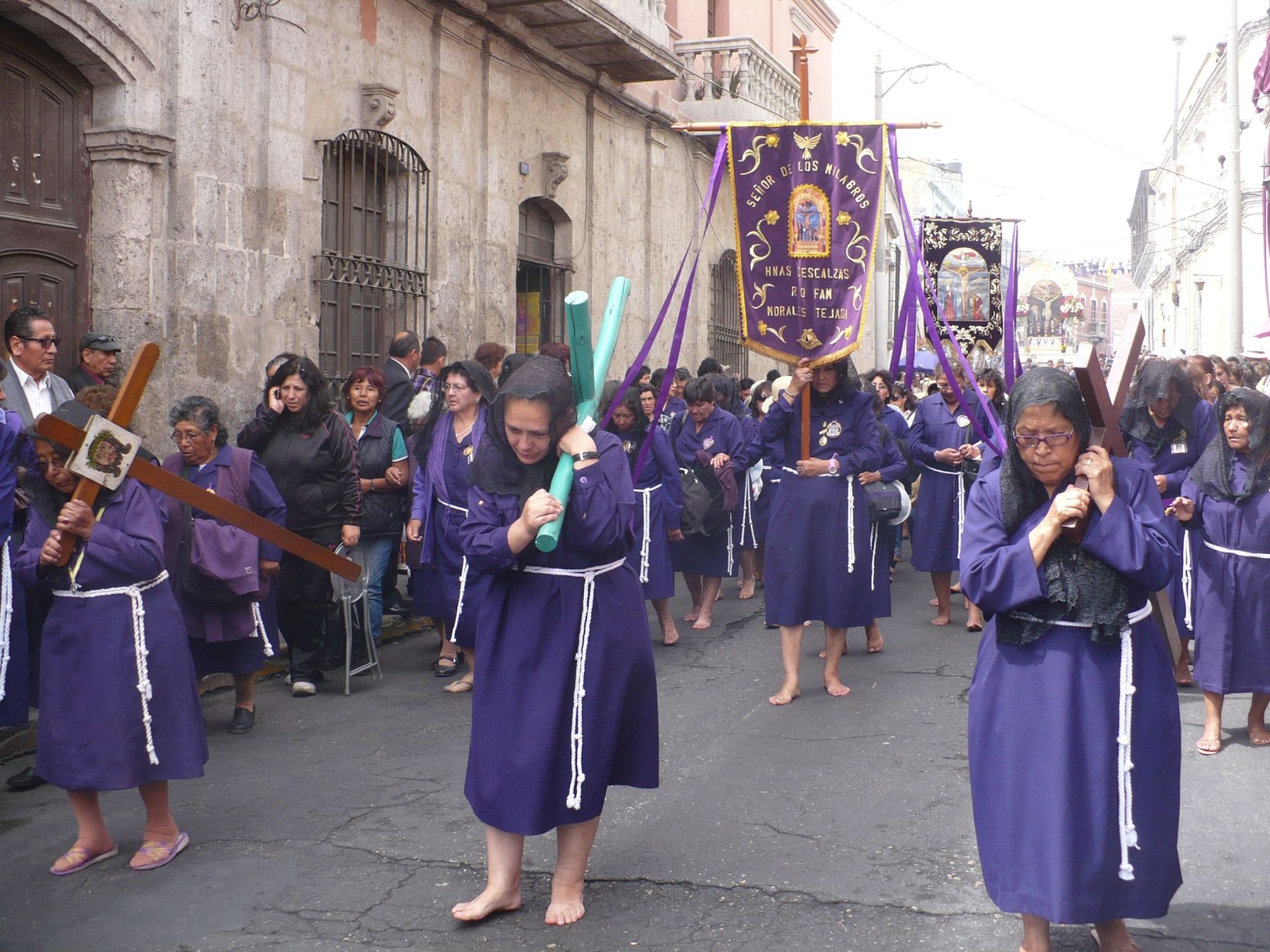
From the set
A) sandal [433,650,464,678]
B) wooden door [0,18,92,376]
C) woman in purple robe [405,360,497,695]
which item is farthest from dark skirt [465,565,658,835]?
wooden door [0,18,92,376]

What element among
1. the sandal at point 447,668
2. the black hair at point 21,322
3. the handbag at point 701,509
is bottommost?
the sandal at point 447,668

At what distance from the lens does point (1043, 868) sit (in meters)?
3.58

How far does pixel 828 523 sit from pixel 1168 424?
1.93m

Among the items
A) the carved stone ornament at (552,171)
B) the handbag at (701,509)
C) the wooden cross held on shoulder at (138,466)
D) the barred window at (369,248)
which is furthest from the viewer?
the carved stone ornament at (552,171)

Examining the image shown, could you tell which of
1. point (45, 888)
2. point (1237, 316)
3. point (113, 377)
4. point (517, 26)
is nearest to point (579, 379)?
point (45, 888)

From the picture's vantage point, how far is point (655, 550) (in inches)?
361

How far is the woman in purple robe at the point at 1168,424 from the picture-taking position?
7.39 metres

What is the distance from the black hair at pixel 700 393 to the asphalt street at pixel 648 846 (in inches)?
114

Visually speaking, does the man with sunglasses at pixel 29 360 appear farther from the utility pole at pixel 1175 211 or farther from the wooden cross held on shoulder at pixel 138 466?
the utility pole at pixel 1175 211

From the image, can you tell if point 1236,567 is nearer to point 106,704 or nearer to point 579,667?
point 579,667

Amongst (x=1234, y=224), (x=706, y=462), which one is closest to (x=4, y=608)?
(x=706, y=462)

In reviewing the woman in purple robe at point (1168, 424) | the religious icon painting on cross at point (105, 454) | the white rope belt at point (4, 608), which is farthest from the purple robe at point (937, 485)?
the religious icon painting on cross at point (105, 454)

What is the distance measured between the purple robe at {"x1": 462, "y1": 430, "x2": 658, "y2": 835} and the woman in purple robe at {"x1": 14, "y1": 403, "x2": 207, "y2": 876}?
49.6 inches

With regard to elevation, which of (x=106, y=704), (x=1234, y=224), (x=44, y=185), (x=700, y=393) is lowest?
(x=106, y=704)
